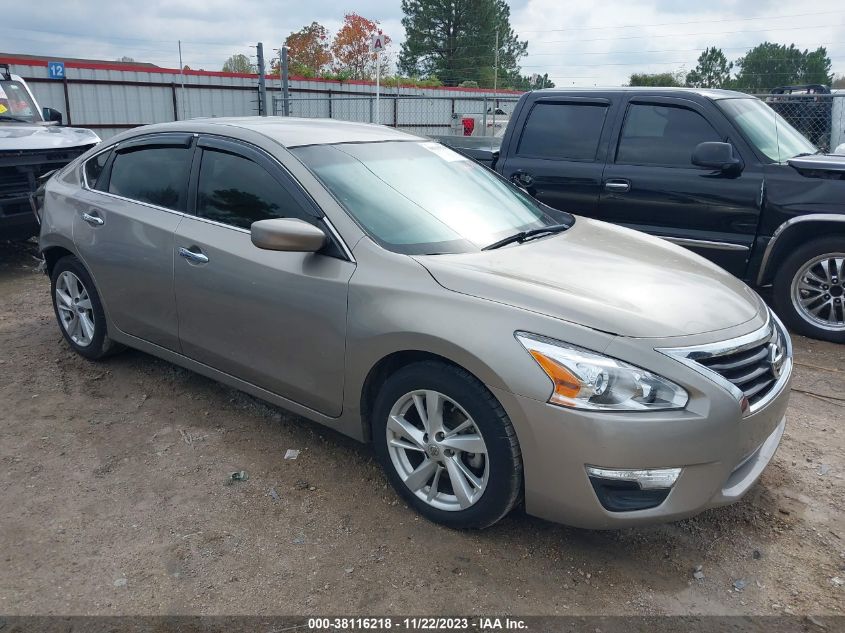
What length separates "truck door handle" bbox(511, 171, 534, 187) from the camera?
6.52m

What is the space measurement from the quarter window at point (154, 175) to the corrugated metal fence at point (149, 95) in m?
11.2

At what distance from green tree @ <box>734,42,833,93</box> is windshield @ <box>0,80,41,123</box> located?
52118 mm

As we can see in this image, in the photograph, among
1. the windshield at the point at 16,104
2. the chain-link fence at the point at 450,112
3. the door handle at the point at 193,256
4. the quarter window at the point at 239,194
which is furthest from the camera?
the chain-link fence at the point at 450,112

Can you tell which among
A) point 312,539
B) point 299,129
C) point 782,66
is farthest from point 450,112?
point 782,66

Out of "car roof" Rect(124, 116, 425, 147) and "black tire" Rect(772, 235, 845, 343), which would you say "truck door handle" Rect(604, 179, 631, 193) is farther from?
"car roof" Rect(124, 116, 425, 147)

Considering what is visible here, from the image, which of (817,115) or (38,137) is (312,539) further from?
(817,115)

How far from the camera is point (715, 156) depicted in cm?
550

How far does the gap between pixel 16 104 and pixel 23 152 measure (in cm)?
154

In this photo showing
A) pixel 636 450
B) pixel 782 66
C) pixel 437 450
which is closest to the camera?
pixel 636 450

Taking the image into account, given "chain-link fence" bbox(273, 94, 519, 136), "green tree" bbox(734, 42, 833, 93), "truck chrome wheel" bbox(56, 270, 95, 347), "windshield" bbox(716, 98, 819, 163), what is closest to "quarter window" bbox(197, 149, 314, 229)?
"truck chrome wheel" bbox(56, 270, 95, 347)

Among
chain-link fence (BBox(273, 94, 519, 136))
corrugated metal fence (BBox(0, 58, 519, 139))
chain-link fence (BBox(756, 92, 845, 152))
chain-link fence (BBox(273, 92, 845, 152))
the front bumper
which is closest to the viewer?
the front bumper

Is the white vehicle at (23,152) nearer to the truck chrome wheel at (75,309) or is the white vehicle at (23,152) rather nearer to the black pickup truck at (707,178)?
the truck chrome wheel at (75,309)

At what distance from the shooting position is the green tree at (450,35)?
5228 cm

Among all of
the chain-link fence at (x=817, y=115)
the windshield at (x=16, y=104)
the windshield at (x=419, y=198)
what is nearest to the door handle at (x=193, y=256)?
the windshield at (x=419, y=198)
